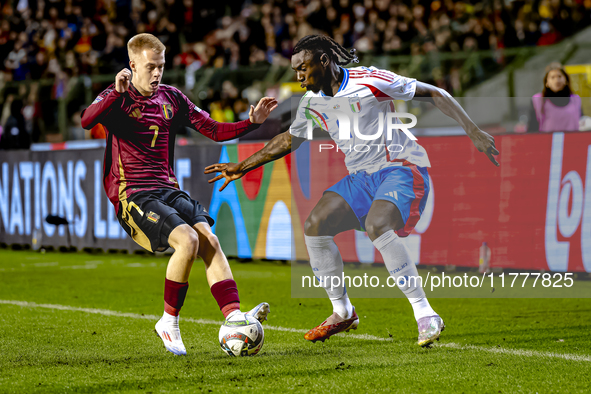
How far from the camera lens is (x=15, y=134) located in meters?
13.9

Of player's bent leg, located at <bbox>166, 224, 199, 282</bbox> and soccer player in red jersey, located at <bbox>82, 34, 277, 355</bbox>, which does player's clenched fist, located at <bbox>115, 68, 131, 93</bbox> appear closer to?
soccer player in red jersey, located at <bbox>82, 34, 277, 355</bbox>

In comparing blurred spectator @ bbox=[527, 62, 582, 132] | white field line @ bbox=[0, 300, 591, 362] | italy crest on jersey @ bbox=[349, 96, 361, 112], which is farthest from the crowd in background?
italy crest on jersey @ bbox=[349, 96, 361, 112]

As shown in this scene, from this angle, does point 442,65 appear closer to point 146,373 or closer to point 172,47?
point 172,47

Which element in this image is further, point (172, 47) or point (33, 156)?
point (172, 47)

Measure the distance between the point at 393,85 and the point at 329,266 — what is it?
1.31 m

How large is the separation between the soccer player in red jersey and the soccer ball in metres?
0.08

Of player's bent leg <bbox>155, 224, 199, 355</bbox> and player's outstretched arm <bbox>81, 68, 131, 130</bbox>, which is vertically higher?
player's outstretched arm <bbox>81, 68, 131, 130</bbox>

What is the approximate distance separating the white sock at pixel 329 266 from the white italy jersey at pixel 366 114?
0.57m

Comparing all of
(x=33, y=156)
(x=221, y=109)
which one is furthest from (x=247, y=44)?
(x=33, y=156)

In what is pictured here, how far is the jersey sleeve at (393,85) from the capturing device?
5.07 metres

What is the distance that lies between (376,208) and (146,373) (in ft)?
5.90

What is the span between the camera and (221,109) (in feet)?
43.8

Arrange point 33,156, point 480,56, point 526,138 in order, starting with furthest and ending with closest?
1. point 33,156
2. point 480,56
3. point 526,138

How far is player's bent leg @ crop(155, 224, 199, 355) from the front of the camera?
4652mm
